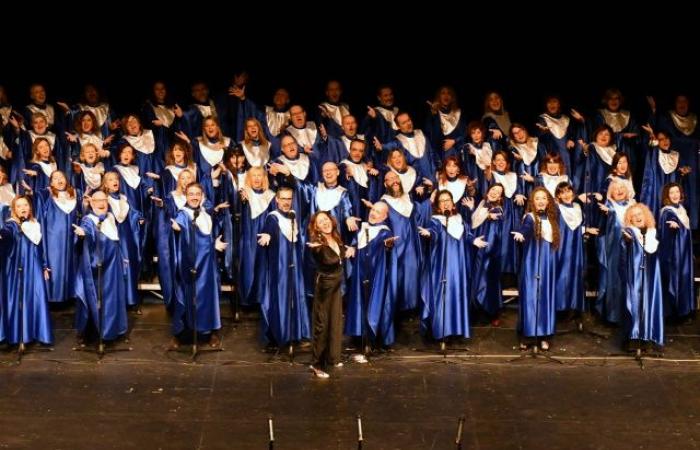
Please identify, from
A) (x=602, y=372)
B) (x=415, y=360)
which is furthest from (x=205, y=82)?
(x=602, y=372)

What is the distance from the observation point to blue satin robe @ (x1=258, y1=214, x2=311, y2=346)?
38.6ft

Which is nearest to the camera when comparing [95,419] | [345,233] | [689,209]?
[95,419]

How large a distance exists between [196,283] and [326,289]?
1.12m

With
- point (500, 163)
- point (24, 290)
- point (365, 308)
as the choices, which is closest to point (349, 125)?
point (500, 163)

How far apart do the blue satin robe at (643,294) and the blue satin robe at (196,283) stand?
307 centimetres

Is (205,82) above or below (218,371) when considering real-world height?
above

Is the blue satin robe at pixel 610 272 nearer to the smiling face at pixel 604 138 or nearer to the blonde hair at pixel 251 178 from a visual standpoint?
the smiling face at pixel 604 138

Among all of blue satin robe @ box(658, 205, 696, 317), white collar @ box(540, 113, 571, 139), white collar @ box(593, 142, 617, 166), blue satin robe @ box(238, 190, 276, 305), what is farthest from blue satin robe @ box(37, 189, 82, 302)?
blue satin robe @ box(658, 205, 696, 317)

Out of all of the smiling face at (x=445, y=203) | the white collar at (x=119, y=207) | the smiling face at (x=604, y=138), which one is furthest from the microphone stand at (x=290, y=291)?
the smiling face at (x=604, y=138)

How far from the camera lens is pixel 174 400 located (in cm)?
1084

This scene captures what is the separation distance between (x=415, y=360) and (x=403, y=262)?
0.81m

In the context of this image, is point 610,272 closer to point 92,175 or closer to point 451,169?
point 451,169

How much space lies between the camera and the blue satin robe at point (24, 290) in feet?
38.2

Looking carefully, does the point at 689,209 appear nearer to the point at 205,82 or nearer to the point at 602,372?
the point at 602,372
